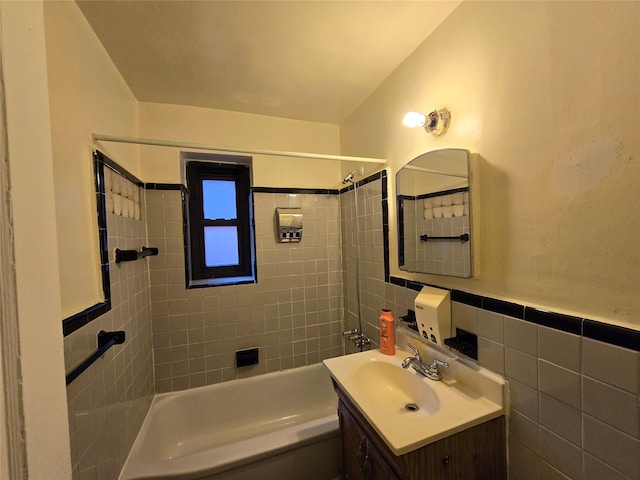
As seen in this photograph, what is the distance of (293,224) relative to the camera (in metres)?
2.04

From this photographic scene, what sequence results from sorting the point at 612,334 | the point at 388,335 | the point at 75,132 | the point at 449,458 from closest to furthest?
the point at 612,334, the point at 449,458, the point at 75,132, the point at 388,335

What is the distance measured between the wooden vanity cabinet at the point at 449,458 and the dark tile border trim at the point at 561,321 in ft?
1.30

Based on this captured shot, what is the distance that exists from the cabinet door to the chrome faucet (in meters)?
0.36

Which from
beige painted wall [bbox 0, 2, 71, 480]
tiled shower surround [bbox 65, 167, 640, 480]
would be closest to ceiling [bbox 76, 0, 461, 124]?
tiled shower surround [bbox 65, 167, 640, 480]

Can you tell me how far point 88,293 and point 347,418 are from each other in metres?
1.25

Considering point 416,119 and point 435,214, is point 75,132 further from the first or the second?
point 435,214

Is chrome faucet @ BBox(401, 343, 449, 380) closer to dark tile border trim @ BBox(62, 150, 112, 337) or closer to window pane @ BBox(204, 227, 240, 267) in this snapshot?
dark tile border trim @ BBox(62, 150, 112, 337)

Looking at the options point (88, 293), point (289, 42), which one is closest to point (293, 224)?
point (289, 42)

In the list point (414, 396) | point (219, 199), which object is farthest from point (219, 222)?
point (414, 396)

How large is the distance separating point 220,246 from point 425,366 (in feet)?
5.65

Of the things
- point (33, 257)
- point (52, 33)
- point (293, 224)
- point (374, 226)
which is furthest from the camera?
point (293, 224)

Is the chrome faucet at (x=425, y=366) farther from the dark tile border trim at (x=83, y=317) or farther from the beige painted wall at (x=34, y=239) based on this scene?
the dark tile border trim at (x=83, y=317)

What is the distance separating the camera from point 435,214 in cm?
125

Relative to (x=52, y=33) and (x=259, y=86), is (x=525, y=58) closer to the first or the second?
(x=259, y=86)
